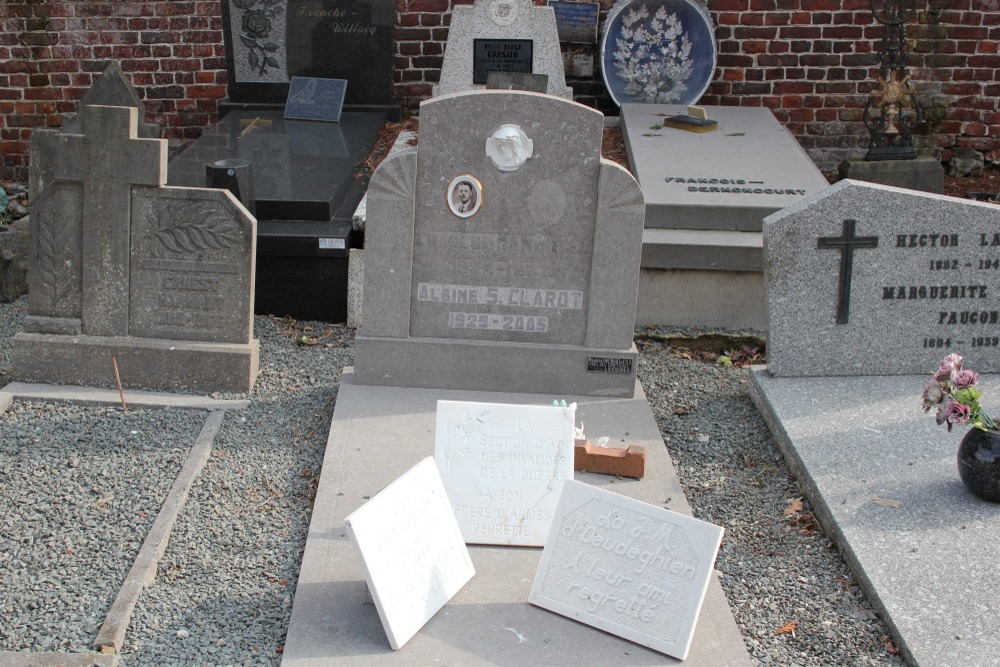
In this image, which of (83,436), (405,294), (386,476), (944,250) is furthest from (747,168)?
(83,436)

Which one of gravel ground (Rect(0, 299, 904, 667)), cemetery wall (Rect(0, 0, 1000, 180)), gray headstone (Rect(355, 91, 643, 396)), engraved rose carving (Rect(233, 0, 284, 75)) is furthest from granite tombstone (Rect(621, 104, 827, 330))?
engraved rose carving (Rect(233, 0, 284, 75))

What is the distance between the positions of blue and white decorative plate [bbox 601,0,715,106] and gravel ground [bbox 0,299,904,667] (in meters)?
3.64

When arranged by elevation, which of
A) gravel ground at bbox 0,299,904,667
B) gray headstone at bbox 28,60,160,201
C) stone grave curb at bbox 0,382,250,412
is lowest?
gravel ground at bbox 0,299,904,667

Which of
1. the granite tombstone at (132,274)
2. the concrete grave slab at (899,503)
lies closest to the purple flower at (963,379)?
the concrete grave slab at (899,503)

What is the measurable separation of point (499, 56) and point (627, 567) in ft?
19.7

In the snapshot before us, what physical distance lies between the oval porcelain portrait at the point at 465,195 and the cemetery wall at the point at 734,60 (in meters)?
4.25

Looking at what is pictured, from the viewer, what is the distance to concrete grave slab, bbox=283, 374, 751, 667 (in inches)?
132

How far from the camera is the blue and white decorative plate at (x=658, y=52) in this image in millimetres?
8906

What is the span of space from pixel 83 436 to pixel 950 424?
3.54 metres

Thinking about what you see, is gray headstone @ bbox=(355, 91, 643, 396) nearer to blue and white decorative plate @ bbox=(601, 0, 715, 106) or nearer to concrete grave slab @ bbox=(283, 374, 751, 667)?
concrete grave slab @ bbox=(283, 374, 751, 667)

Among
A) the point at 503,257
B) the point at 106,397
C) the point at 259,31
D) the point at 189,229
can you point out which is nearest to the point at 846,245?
the point at 503,257

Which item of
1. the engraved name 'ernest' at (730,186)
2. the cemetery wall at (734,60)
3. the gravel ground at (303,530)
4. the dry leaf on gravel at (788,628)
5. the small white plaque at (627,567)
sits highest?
the cemetery wall at (734,60)

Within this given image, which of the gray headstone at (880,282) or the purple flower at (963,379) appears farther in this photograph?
the gray headstone at (880,282)

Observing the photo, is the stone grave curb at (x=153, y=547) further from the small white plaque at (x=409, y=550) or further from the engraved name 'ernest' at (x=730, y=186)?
the engraved name 'ernest' at (x=730, y=186)
